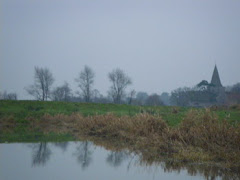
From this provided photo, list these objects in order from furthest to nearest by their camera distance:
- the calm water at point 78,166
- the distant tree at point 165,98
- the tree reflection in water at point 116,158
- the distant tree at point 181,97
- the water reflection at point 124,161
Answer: the distant tree at point 165,98
the distant tree at point 181,97
the tree reflection in water at point 116,158
the water reflection at point 124,161
the calm water at point 78,166

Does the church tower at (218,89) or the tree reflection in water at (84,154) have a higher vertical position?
the church tower at (218,89)

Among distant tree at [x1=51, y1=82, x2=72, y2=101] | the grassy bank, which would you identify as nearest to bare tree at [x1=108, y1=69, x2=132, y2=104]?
distant tree at [x1=51, y1=82, x2=72, y2=101]

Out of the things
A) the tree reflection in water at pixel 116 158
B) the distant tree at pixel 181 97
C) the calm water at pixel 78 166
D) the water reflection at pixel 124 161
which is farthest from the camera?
the distant tree at pixel 181 97

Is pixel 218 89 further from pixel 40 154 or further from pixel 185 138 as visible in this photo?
pixel 40 154

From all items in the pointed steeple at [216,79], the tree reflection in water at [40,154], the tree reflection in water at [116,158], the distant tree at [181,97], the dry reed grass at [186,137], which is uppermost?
the pointed steeple at [216,79]

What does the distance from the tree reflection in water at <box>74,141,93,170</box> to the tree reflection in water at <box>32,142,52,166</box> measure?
3.72ft

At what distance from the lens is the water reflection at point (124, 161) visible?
8.64 meters

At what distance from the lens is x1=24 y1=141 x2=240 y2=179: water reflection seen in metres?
8.64

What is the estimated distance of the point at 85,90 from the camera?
7162cm

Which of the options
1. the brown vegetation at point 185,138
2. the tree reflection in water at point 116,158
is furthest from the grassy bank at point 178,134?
the tree reflection in water at point 116,158

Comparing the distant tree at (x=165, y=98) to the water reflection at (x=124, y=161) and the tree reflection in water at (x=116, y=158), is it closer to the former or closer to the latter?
the water reflection at (x=124, y=161)

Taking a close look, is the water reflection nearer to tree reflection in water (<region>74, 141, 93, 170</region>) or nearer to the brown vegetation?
tree reflection in water (<region>74, 141, 93, 170</region>)

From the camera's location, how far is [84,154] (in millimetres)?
12422

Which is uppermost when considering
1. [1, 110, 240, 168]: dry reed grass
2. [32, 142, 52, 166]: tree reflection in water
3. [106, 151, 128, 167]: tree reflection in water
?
[1, 110, 240, 168]: dry reed grass
